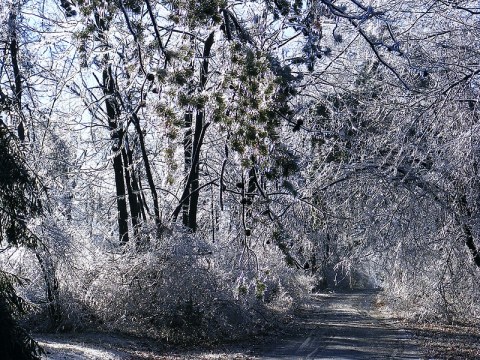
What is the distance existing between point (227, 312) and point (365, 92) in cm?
712

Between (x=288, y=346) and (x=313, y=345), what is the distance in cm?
66

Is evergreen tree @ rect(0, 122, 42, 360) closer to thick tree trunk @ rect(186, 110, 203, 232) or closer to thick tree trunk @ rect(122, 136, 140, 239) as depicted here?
thick tree trunk @ rect(186, 110, 203, 232)

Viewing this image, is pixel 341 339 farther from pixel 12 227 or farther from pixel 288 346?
pixel 12 227

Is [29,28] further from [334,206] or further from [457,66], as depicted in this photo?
[457,66]

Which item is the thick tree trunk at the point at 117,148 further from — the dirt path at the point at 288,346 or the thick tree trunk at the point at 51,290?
the dirt path at the point at 288,346

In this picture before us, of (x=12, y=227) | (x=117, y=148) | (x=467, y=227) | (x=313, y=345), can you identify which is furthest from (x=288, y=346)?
(x=12, y=227)

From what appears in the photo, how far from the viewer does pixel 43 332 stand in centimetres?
1647

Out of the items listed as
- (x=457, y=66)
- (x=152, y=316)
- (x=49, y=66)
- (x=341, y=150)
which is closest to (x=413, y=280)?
(x=341, y=150)

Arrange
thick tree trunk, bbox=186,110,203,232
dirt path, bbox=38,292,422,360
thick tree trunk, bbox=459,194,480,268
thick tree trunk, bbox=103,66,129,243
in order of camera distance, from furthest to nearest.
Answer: thick tree trunk, bbox=103,66,129,243, thick tree trunk, bbox=186,110,203,232, thick tree trunk, bbox=459,194,480,268, dirt path, bbox=38,292,422,360

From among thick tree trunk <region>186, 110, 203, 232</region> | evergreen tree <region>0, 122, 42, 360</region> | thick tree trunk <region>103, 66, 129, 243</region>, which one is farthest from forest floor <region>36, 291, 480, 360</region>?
thick tree trunk <region>103, 66, 129, 243</region>

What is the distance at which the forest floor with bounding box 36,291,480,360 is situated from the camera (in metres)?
13.7

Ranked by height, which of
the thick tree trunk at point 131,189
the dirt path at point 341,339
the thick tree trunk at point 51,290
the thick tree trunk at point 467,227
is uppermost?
the thick tree trunk at point 131,189

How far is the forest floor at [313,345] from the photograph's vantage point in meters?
13.7

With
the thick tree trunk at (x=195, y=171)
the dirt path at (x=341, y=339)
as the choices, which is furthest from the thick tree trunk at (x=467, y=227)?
the thick tree trunk at (x=195, y=171)
